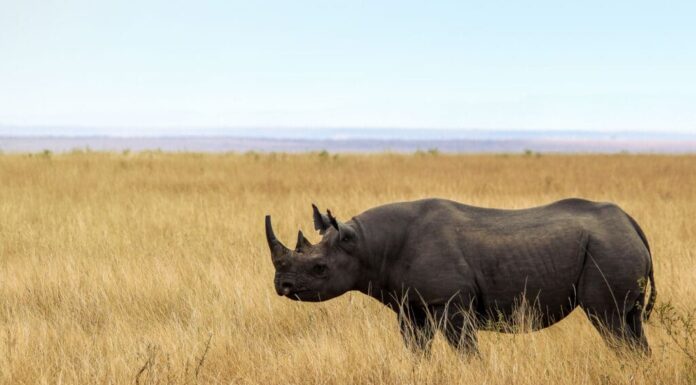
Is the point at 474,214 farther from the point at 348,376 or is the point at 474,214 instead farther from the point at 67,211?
the point at 67,211

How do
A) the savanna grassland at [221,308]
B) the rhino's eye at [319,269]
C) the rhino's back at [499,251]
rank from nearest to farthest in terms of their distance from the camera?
the savanna grassland at [221,308] → the rhino's eye at [319,269] → the rhino's back at [499,251]

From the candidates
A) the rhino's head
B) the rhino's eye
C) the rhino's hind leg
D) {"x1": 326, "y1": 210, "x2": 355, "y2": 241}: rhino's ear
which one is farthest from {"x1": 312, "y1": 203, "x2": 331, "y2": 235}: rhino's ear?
the rhino's hind leg

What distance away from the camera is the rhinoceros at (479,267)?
4.88 m

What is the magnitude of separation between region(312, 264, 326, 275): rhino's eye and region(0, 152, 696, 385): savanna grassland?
494mm

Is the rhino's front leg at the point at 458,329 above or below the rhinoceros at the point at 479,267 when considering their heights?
below

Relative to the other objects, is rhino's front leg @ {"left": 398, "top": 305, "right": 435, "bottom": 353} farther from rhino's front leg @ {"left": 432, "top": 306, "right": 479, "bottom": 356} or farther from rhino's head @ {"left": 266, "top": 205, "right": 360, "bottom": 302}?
rhino's head @ {"left": 266, "top": 205, "right": 360, "bottom": 302}

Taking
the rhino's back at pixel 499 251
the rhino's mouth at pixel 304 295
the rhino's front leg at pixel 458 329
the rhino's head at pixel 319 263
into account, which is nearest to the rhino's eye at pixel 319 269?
the rhino's head at pixel 319 263

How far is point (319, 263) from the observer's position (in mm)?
4781

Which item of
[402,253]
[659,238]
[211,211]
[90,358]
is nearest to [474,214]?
[402,253]

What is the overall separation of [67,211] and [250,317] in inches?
275

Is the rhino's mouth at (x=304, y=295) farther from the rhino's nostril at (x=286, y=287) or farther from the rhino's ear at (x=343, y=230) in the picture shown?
the rhino's ear at (x=343, y=230)

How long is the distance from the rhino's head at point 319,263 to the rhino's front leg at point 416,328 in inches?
15.7

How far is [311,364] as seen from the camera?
477cm

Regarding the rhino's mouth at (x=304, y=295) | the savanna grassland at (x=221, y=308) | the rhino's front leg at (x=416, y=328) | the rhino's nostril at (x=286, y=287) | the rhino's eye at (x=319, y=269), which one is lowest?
the savanna grassland at (x=221, y=308)
